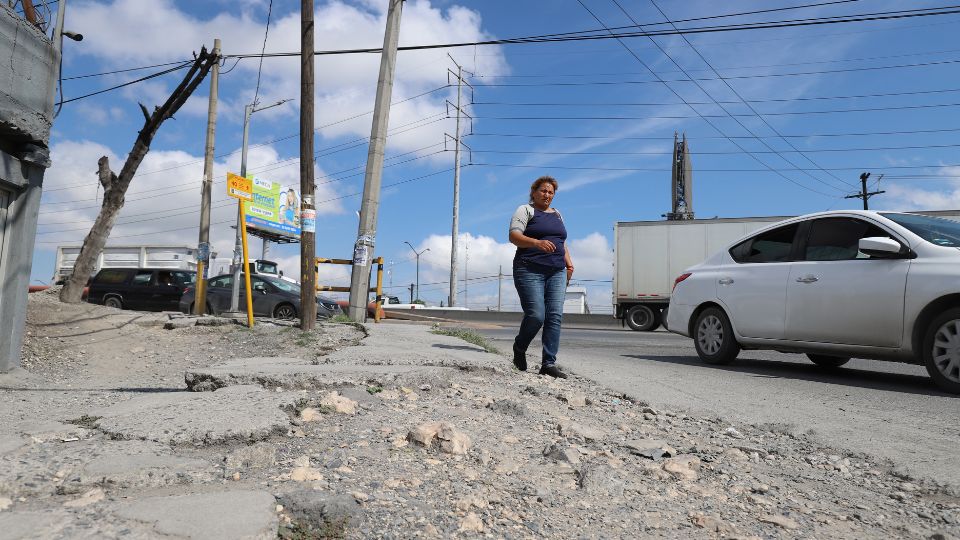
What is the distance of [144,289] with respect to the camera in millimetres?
21875

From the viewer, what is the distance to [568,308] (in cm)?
3653

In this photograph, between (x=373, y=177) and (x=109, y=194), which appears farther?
(x=109, y=194)

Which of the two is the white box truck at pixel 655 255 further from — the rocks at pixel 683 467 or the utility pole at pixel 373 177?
the rocks at pixel 683 467

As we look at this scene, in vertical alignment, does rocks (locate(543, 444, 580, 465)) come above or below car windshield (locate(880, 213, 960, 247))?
below

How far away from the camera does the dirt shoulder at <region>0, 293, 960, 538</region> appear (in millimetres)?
2254

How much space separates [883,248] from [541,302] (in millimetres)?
2916

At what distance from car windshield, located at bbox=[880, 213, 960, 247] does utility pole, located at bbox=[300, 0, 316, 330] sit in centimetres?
674

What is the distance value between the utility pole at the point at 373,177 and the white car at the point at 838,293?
4.93 meters

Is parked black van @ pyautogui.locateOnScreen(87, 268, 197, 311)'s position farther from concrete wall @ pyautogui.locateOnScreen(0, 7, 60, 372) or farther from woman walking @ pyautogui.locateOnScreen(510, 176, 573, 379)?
woman walking @ pyautogui.locateOnScreen(510, 176, 573, 379)

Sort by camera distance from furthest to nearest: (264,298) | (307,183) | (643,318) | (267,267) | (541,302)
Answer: (267,267) → (643,318) → (264,298) → (307,183) → (541,302)

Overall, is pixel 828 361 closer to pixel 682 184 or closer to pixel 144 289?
pixel 144 289

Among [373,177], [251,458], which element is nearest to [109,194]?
[373,177]

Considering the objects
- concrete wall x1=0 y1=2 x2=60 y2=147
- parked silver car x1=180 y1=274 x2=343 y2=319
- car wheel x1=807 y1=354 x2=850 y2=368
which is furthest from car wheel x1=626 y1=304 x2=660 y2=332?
concrete wall x1=0 y1=2 x2=60 y2=147

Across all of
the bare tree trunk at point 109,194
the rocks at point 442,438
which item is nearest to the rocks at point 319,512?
the rocks at point 442,438
